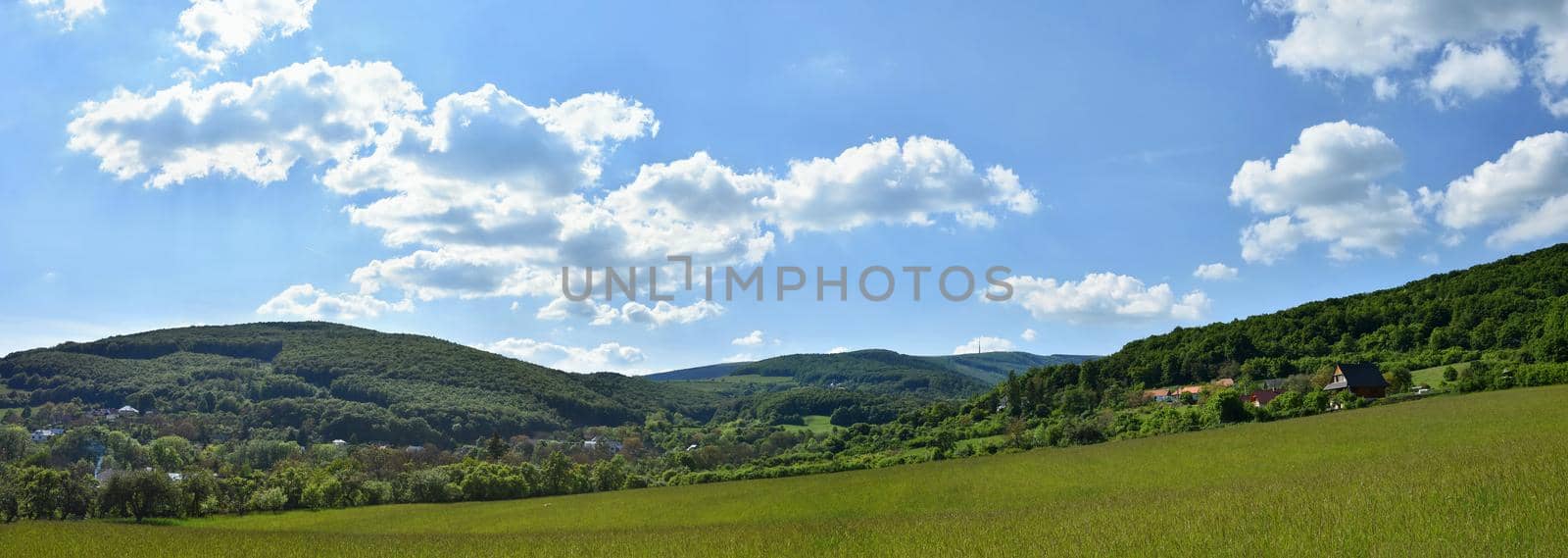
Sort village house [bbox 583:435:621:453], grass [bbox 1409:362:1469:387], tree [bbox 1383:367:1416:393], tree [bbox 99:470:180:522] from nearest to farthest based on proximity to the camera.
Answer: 1. tree [bbox 99:470:180:522]
2. grass [bbox 1409:362:1469:387]
3. tree [bbox 1383:367:1416:393]
4. village house [bbox 583:435:621:453]

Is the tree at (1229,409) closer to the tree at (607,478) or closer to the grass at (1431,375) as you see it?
the grass at (1431,375)

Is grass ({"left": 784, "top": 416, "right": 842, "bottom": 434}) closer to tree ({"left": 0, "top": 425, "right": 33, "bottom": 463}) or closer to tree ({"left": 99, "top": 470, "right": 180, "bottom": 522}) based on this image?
tree ({"left": 99, "top": 470, "right": 180, "bottom": 522})

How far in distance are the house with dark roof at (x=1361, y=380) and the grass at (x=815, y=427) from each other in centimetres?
10859

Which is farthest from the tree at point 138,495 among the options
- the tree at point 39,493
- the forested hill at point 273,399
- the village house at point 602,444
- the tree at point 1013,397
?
the forested hill at point 273,399

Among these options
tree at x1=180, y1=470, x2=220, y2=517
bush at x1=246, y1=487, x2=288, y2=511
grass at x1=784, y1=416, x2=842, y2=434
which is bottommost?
grass at x1=784, y1=416, x2=842, y2=434

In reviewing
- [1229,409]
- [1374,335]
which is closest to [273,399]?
[1229,409]

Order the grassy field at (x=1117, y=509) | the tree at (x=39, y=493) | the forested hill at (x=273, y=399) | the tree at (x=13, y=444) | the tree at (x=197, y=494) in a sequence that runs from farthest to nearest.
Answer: the forested hill at (x=273, y=399)
the tree at (x=13, y=444)
the tree at (x=197, y=494)
the tree at (x=39, y=493)
the grassy field at (x=1117, y=509)

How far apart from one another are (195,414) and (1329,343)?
210511 millimetres

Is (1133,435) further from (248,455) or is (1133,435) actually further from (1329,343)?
(248,455)

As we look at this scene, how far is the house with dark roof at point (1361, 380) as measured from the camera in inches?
2749

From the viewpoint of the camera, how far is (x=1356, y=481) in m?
18.7

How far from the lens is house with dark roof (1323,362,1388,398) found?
229 ft

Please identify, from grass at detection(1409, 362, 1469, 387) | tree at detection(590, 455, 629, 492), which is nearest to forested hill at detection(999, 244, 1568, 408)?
grass at detection(1409, 362, 1469, 387)

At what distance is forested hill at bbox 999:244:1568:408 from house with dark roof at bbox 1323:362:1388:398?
5.56 metres
